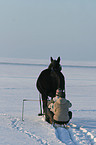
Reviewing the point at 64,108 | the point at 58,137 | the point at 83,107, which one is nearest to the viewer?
the point at 58,137

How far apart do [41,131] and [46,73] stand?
1.84 meters

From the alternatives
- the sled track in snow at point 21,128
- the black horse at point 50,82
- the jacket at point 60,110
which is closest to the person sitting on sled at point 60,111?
the jacket at point 60,110

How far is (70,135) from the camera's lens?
681cm

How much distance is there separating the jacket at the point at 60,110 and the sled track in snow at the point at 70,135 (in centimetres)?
27

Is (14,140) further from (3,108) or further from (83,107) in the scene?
(83,107)

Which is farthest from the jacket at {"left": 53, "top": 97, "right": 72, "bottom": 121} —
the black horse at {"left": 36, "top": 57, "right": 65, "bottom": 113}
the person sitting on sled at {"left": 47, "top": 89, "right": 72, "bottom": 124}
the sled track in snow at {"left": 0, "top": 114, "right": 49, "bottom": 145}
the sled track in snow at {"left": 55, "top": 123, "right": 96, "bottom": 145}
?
the sled track in snow at {"left": 0, "top": 114, "right": 49, "bottom": 145}

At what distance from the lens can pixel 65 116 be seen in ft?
24.7

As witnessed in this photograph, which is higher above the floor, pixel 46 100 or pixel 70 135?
pixel 46 100

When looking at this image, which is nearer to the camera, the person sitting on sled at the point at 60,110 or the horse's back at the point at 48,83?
the person sitting on sled at the point at 60,110

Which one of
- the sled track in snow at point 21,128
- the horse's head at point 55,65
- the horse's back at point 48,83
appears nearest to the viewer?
the sled track in snow at point 21,128

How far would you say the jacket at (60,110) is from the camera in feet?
24.6

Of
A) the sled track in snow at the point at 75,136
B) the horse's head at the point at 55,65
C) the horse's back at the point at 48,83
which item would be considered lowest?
the sled track in snow at the point at 75,136

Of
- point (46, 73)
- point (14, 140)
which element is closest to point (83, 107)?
point (46, 73)

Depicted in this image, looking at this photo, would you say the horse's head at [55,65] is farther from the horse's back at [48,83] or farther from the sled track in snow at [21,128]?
the sled track in snow at [21,128]
